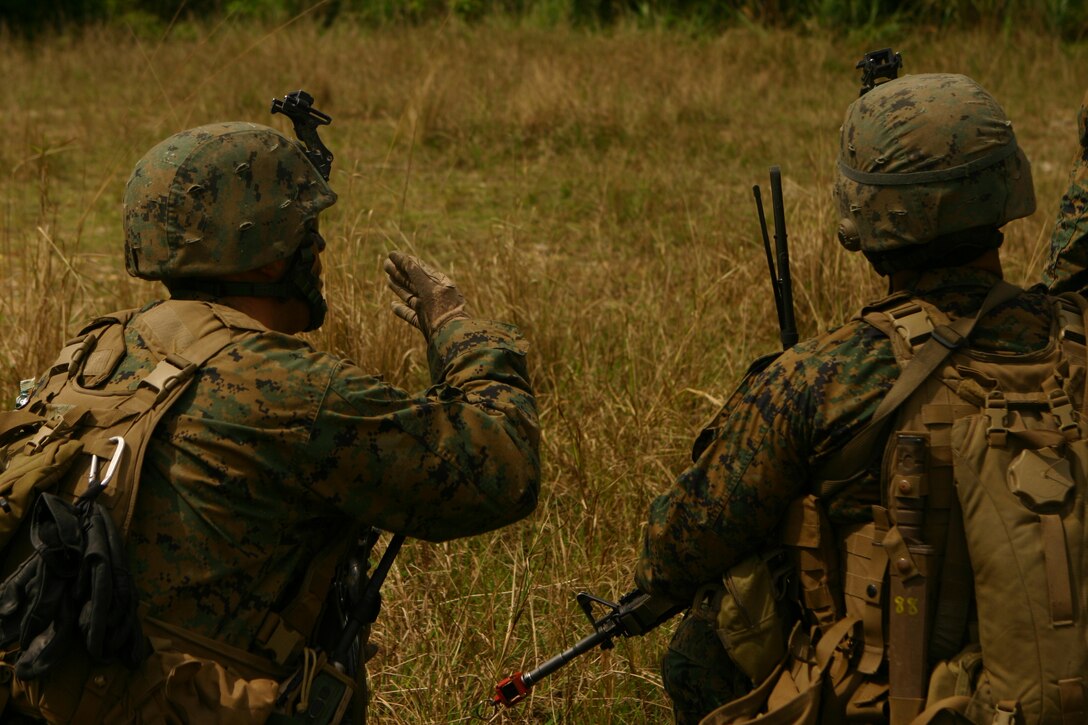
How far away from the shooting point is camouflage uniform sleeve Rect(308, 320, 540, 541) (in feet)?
7.35

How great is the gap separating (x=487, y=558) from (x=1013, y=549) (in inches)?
78.9

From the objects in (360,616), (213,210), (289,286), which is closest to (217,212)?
(213,210)

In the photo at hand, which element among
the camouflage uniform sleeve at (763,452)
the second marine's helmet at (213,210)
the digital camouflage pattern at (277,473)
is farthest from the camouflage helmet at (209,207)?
the camouflage uniform sleeve at (763,452)

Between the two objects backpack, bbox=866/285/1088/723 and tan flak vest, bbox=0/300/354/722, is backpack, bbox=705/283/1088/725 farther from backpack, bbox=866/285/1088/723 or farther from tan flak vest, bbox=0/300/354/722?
tan flak vest, bbox=0/300/354/722

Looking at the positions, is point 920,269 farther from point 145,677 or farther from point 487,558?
point 487,558

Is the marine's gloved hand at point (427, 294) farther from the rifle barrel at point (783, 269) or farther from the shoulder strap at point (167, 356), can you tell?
the rifle barrel at point (783, 269)

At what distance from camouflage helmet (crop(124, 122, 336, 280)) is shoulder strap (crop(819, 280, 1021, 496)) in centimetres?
110

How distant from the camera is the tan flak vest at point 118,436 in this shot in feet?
6.95

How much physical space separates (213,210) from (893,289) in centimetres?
130

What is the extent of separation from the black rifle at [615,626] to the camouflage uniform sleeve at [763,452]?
0.11 metres

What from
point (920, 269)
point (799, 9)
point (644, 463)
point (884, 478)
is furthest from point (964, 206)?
point (799, 9)

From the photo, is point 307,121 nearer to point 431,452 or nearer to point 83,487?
point 431,452

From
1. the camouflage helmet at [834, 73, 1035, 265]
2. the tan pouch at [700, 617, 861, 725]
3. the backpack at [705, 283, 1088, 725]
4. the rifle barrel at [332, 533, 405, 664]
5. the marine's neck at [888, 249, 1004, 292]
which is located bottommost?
the tan pouch at [700, 617, 861, 725]

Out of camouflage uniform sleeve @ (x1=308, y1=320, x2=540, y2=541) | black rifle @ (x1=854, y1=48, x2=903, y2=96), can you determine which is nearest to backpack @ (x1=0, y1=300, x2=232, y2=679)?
camouflage uniform sleeve @ (x1=308, y1=320, x2=540, y2=541)
